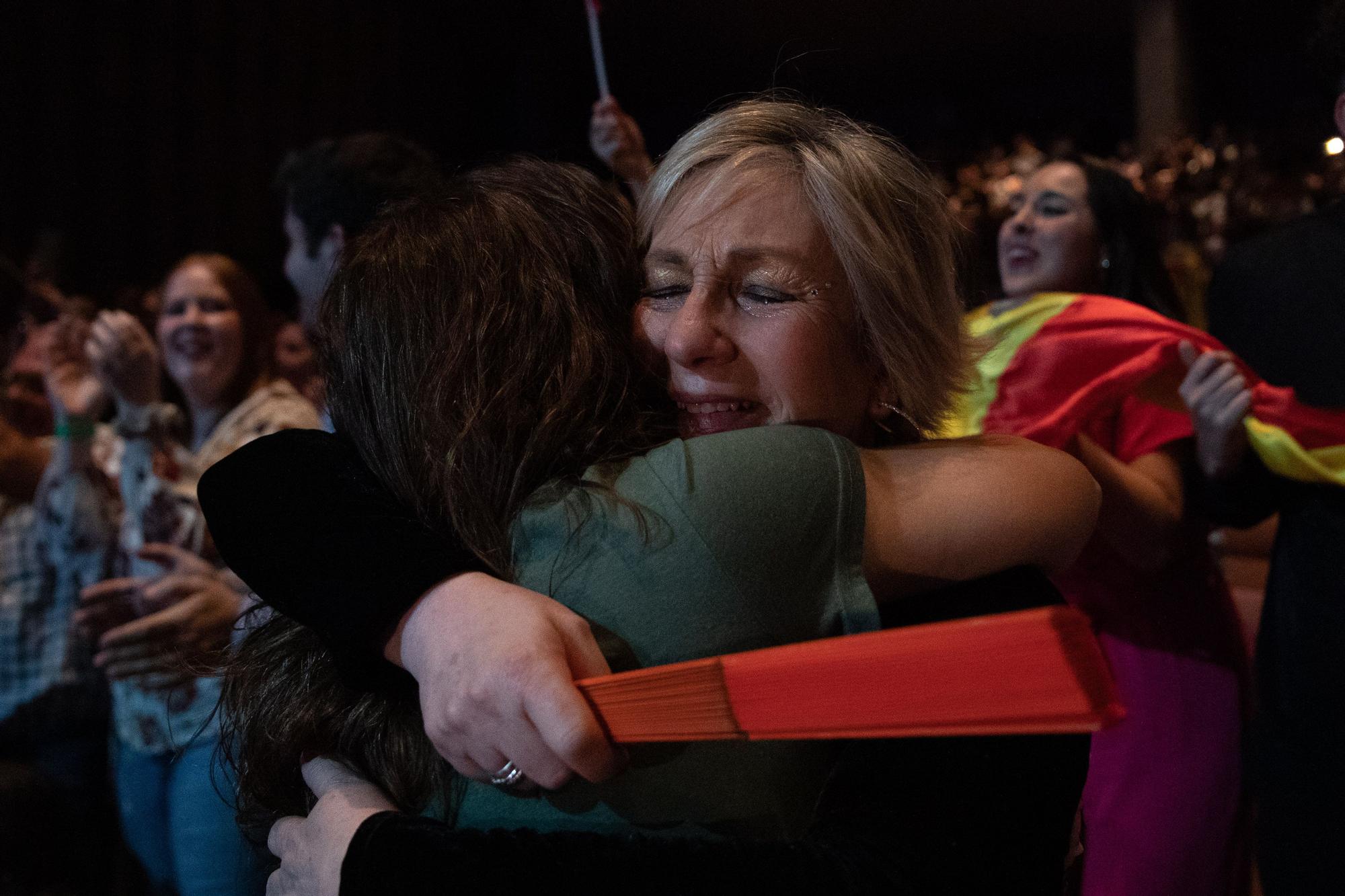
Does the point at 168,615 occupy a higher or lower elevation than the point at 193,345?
lower

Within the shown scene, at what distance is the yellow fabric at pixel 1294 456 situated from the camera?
1.51 m

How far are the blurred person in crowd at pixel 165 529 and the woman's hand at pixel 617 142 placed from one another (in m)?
0.74

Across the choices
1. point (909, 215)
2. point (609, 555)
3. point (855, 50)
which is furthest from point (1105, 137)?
point (609, 555)

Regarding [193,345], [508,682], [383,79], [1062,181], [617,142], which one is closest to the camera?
[508,682]

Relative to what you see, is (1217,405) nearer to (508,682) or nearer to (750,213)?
(750,213)

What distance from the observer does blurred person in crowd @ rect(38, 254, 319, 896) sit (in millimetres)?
1740

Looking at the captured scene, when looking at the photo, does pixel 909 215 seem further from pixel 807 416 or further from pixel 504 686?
pixel 504 686

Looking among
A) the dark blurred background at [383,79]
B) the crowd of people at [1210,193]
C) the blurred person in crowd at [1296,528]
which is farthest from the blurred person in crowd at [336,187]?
the crowd of people at [1210,193]

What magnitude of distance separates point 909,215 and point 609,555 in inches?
15.9

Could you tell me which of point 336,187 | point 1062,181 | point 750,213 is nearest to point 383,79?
point 336,187

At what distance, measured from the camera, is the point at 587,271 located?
84 centimetres

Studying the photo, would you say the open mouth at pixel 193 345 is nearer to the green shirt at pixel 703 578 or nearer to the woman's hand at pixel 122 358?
the woman's hand at pixel 122 358

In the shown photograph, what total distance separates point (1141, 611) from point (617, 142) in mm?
1034

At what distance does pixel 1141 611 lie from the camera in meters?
1.69
